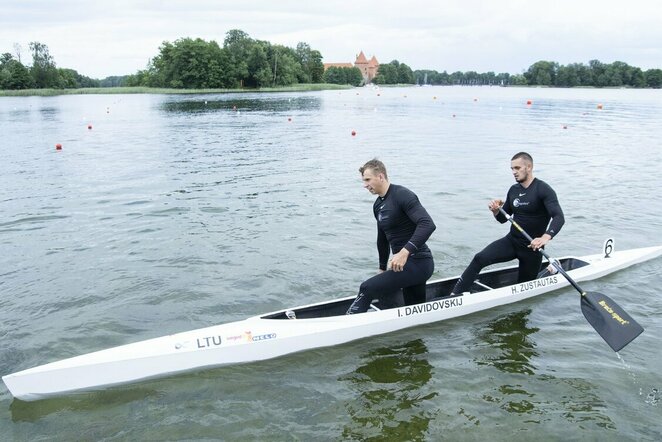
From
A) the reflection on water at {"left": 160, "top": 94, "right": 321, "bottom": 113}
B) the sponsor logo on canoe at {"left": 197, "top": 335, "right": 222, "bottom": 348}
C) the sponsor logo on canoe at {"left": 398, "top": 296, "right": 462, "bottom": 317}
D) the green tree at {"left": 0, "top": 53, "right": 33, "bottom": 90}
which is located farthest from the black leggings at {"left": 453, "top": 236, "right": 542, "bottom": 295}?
the green tree at {"left": 0, "top": 53, "right": 33, "bottom": 90}

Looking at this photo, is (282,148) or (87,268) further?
(282,148)

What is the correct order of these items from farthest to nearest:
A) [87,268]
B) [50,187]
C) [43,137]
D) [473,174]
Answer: [43,137]
[473,174]
[50,187]
[87,268]

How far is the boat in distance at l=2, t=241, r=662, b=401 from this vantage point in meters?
6.02

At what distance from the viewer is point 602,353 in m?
7.31

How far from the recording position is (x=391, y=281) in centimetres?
705

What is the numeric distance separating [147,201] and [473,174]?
39.6ft

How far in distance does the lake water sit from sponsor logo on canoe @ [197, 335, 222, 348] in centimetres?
39

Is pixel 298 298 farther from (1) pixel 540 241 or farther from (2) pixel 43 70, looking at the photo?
(2) pixel 43 70

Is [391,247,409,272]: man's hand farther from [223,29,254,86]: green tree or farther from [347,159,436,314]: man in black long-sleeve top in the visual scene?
[223,29,254,86]: green tree

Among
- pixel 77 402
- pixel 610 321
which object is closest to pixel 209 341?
pixel 77 402

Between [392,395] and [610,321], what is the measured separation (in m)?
3.32

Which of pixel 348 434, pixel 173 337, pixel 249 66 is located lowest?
pixel 348 434

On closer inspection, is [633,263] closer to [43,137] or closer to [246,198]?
[246,198]

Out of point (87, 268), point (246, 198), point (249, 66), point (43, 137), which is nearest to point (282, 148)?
point (246, 198)
